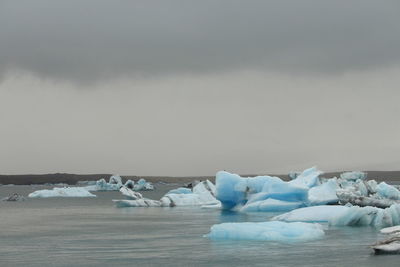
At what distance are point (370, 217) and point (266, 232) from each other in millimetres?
7998

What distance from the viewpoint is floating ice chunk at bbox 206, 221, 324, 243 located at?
85.4ft

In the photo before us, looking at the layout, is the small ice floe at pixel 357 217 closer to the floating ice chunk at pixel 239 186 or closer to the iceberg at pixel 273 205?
the iceberg at pixel 273 205

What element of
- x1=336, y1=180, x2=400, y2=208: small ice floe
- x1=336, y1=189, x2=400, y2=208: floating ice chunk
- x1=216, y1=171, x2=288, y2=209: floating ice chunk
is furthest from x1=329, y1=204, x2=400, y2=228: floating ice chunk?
x1=216, y1=171, x2=288, y2=209: floating ice chunk

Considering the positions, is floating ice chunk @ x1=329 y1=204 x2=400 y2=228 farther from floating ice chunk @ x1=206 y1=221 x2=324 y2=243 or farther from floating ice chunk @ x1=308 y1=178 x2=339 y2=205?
floating ice chunk @ x1=308 y1=178 x2=339 y2=205

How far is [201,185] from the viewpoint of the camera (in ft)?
201

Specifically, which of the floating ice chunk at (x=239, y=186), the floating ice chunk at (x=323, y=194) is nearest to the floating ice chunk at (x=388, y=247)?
the floating ice chunk at (x=239, y=186)

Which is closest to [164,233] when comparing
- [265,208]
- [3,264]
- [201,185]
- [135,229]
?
[135,229]

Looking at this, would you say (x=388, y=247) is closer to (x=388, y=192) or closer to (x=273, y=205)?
(x=273, y=205)

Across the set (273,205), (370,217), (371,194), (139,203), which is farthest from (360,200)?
(139,203)

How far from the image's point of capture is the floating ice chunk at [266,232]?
26.0m

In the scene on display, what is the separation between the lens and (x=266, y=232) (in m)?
26.1

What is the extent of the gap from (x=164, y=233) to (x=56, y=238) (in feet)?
15.1

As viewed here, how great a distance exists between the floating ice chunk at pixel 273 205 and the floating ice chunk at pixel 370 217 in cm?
1059

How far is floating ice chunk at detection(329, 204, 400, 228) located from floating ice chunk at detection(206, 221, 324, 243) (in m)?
5.37
